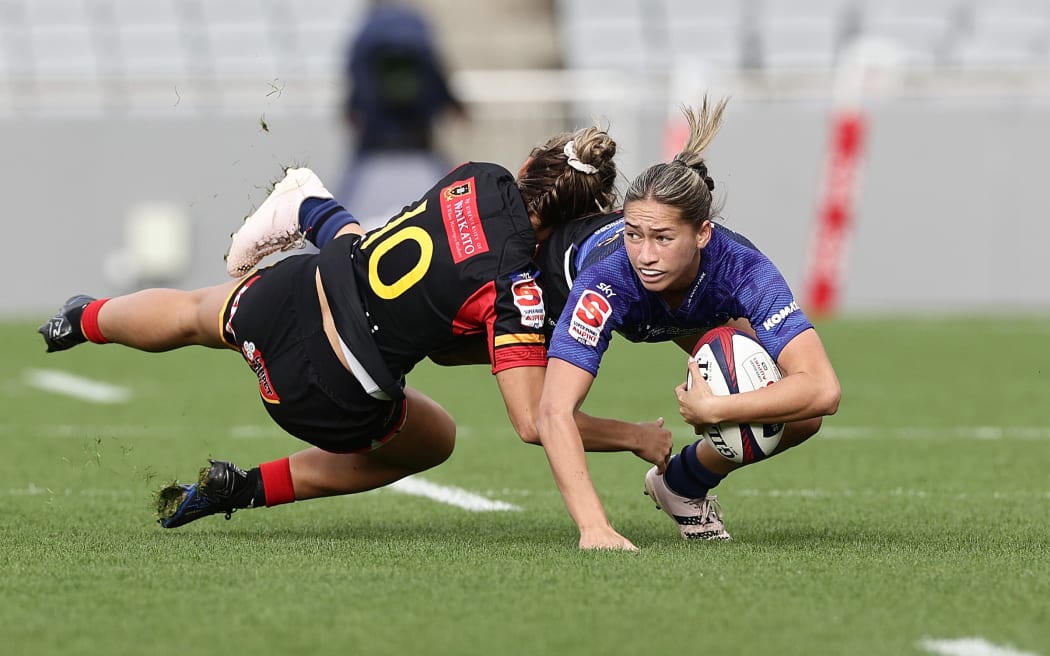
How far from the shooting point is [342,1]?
21.6 metres

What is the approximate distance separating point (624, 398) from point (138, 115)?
922 centimetres

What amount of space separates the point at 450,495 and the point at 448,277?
1.72 m

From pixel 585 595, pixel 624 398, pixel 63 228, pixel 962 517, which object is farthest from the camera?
pixel 63 228

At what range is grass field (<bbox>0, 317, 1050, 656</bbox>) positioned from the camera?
11.5 ft

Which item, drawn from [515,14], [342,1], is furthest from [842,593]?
[342,1]

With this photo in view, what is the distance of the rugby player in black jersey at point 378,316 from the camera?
472 centimetres

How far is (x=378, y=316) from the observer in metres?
4.90

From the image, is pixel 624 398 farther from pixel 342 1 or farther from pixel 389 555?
pixel 342 1

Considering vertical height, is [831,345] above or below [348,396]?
below

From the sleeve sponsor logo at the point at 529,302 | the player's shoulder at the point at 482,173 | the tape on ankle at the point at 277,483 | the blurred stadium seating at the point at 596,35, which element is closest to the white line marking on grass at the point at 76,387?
the tape on ankle at the point at 277,483

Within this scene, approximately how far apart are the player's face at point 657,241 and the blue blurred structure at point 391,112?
30.8ft

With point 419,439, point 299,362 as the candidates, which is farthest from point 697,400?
point 299,362

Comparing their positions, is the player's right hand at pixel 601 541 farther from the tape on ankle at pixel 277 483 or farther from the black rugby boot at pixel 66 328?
the black rugby boot at pixel 66 328

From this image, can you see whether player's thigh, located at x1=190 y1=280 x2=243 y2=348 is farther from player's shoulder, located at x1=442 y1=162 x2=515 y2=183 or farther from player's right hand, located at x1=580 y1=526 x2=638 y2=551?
player's right hand, located at x1=580 y1=526 x2=638 y2=551
